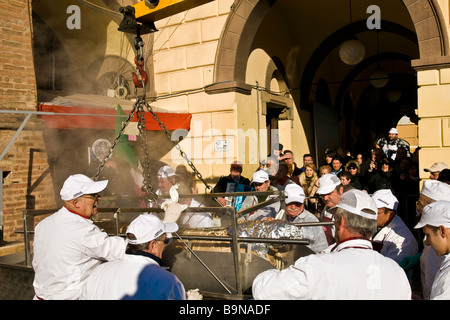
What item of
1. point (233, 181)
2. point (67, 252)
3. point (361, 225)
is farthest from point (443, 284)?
point (233, 181)

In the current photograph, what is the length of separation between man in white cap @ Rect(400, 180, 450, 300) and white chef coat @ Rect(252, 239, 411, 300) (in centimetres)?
80

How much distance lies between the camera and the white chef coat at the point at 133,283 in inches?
91.4

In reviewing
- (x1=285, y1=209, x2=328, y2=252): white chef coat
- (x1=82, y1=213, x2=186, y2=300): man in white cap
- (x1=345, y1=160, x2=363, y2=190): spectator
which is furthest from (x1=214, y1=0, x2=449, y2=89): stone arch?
(x1=82, y1=213, x2=186, y2=300): man in white cap

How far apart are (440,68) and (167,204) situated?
5.05 meters

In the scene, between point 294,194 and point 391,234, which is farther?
point 294,194

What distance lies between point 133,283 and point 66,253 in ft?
3.07

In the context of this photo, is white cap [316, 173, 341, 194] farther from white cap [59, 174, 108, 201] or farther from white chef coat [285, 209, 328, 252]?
white cap [59, 174, 108, 201]

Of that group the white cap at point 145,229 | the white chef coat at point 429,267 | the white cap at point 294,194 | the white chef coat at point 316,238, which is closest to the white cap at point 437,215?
the white chef coat at point 429,267

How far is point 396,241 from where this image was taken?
3465 mm

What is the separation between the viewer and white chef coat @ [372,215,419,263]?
3.39 m

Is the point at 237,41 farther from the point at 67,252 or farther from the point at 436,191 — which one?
the point at 67,252

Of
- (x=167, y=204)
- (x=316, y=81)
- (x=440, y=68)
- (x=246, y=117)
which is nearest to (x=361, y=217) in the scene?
(x=167, y=204)

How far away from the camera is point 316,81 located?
12133 mm

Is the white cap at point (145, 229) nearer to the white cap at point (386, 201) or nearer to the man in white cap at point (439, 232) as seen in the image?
the man in white cap at point (439, 232)
